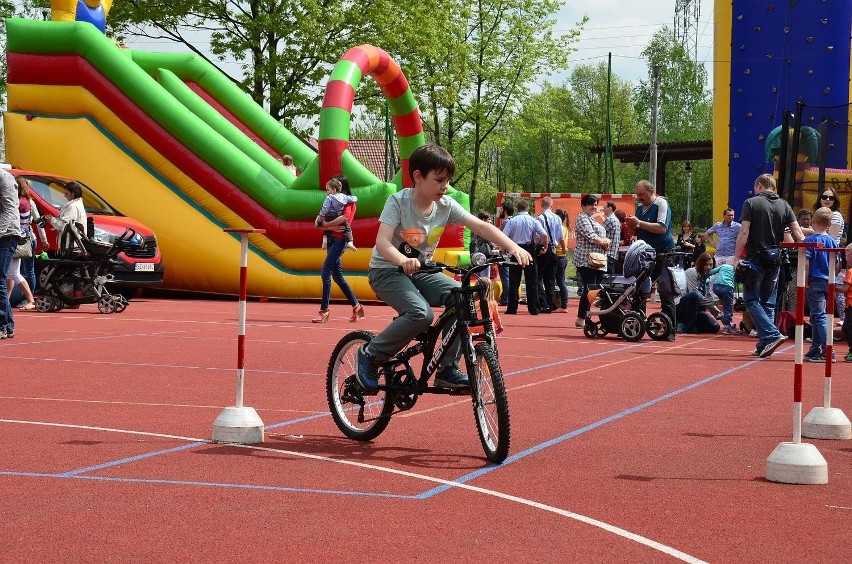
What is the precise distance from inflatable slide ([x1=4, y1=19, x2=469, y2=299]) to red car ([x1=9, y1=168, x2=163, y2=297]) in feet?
3.98

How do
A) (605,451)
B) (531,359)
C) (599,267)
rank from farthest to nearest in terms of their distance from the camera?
(599,267), (531,359), (605,451)

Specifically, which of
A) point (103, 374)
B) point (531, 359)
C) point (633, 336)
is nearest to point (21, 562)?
point (103, 374)

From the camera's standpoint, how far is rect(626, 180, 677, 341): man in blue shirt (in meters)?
15.9

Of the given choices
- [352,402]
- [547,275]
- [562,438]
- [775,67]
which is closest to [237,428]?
[352,402]

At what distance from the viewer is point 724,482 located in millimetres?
6230

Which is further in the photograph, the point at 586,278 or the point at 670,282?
the point at 586,278

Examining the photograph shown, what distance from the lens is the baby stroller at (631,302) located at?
15.6 m

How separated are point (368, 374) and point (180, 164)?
1501 centimetres

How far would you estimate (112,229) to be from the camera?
19500 mm

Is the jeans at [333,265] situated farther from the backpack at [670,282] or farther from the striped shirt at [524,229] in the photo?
the striped shirt at [524,229]

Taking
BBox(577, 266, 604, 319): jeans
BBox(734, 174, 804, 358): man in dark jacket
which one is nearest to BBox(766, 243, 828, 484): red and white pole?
BBox(734, 174, 804, 358): man in dark jacket

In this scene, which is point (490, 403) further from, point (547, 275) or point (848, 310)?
point (547, 275)

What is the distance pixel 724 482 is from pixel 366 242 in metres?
15.2

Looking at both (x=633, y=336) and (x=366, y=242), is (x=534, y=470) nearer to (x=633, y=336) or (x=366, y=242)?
(x=633, y=336)
